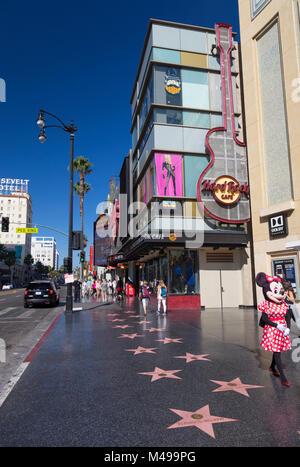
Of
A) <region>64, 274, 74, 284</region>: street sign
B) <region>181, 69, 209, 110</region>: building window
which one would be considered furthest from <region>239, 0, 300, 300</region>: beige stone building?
<region>64, 274, 74, 284</region>: street sign

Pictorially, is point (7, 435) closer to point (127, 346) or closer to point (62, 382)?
point (62, 382)

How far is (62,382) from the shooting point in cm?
541

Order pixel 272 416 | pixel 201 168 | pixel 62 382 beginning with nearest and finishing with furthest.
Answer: pixel 272 416, pixel 62 382, pixel 201 168

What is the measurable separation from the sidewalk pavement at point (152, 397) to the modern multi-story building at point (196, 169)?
403 inches

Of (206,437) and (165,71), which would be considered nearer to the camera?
(206,437)

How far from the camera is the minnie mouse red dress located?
5.41 metres

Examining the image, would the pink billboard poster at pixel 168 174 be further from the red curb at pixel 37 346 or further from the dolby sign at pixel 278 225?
the red curb at pixel 37 346

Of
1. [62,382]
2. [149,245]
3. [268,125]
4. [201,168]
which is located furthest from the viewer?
[201,168]

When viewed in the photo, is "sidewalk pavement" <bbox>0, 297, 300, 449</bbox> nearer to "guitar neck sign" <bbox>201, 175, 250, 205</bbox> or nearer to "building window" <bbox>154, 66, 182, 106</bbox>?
"guitar neck sign" <bbox>201, 175, 250, 205</bbox>

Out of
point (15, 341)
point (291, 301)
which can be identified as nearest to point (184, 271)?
point (291, 301)

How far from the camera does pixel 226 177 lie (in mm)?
18875
